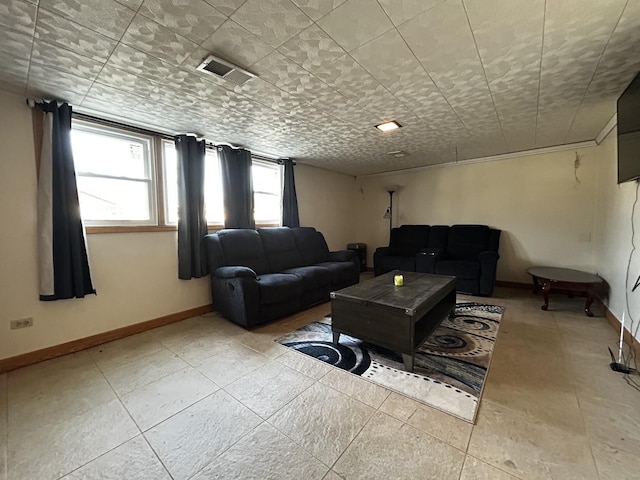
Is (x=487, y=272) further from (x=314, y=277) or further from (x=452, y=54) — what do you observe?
(x=452, y=54)

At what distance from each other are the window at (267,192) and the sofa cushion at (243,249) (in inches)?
30.4

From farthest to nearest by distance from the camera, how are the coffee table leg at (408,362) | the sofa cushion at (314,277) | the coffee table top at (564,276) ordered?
the sofa cushion at (314,277) → the coffee table top at (564,276) → the coffee table leg at (408,362)

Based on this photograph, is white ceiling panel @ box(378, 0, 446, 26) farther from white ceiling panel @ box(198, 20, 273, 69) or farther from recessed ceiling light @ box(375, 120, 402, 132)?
recessed ceiling light @ box(375, 120, 402, 132)

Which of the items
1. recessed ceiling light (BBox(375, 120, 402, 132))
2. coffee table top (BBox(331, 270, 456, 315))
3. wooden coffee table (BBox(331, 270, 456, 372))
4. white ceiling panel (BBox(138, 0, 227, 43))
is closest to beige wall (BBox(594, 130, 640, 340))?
coffee table top (BBox(331, 270, 456, 315))

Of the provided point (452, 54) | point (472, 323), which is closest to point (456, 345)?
point (472, 323)

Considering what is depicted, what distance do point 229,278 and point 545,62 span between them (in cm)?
339

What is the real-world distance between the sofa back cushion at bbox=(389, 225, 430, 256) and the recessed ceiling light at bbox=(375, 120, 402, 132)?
8.10 feet

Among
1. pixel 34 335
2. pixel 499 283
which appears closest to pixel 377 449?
pixel 34 335

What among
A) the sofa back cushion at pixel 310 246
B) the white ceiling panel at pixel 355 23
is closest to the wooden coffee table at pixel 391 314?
the sofa back cushion at pixel 310 246

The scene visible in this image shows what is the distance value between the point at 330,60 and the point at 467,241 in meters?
4.00

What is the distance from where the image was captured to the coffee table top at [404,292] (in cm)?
219

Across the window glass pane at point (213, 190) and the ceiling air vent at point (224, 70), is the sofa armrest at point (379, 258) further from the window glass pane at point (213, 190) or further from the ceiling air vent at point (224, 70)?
the ceiling air vent at point (224, 70)

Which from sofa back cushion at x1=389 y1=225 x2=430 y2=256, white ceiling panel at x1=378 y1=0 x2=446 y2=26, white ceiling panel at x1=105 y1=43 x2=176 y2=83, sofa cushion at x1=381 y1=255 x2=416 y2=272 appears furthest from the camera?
sofa back cushion at x1=389 y1=225 x2=430 y2=256

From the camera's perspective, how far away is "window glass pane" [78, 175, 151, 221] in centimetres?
274
